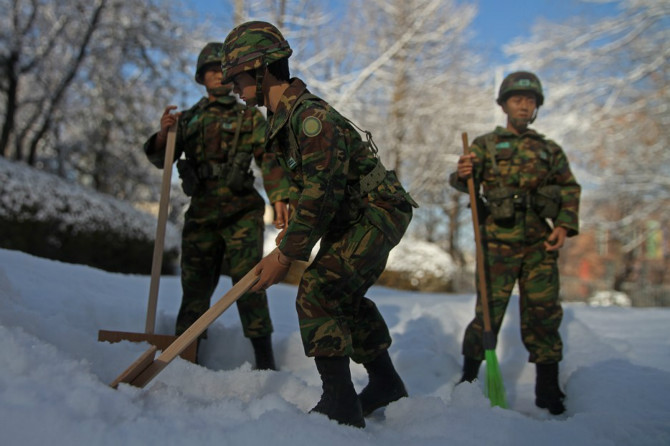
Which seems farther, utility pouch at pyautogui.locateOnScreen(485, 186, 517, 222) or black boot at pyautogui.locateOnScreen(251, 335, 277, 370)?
utility pouch at pyautogui.locateOnScreen(485, 186, 517, 222)

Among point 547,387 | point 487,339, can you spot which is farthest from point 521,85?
point 547,387

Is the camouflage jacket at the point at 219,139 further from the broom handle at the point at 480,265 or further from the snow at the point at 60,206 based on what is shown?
the snow at the point at 60,206

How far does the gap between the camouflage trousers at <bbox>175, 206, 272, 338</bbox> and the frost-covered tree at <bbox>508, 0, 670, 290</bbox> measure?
10914 millimetres

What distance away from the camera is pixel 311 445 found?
1.64 metres

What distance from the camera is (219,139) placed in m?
3.37

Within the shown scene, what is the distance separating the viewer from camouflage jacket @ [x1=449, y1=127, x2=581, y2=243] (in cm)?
345

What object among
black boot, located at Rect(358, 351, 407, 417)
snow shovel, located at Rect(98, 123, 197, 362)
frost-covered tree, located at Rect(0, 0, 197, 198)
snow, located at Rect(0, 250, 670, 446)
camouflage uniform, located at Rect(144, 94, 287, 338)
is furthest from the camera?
frost-covered tree, located at Rect(0, 0, 197, 198)

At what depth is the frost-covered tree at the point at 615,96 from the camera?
11523mm

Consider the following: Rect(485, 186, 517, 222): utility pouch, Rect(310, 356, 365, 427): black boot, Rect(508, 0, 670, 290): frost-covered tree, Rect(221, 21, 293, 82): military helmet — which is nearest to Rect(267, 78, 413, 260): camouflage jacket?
Rect(221, 21, 293, 82): military helmet

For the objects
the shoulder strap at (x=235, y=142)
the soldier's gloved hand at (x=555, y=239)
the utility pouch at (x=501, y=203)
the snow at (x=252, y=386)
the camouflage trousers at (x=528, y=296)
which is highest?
the shoulder strap at (x=235, y=142)

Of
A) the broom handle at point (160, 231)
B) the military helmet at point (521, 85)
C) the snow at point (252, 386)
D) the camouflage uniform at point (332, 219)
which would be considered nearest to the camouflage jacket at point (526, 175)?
the military helmet at point (521, 85)

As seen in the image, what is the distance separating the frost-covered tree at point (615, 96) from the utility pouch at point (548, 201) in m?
9.75

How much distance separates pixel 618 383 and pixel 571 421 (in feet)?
3.52

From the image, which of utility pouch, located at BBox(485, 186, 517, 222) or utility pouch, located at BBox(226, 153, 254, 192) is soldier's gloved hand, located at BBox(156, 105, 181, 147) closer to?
utility pouch, located at BBox(226, 153, 254, 192)
